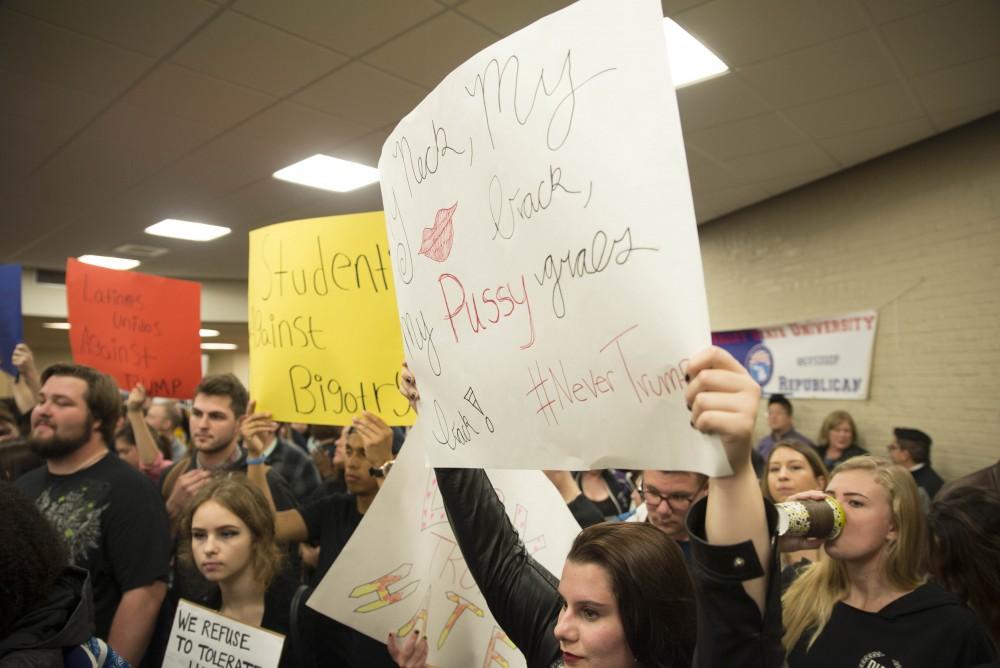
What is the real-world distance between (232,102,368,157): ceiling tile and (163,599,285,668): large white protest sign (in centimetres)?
317

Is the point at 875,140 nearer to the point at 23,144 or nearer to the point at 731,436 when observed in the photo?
the point at 731,436

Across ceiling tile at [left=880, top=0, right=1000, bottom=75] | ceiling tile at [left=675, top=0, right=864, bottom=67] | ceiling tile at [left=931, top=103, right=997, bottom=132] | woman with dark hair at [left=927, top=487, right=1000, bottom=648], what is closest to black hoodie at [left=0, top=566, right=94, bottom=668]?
woman with dark hair at [left=927, top=487, right=1000, bottom=648]

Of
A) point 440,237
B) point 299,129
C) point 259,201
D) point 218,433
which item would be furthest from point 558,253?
point 259,201

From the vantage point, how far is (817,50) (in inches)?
134

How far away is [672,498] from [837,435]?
4.23 meters

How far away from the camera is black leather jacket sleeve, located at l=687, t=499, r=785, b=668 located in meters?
0.62

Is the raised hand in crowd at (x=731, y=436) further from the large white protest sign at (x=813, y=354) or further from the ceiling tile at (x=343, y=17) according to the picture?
the large white protest sign at (x=813, y=354)

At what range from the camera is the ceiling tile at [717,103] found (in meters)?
3.80

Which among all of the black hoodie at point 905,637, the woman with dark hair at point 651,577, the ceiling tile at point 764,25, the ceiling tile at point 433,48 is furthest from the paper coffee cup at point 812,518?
the ceiling tile at point 433,48

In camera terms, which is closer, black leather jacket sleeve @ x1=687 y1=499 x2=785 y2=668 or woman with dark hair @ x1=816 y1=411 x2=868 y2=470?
black leather jacket sleeve @ x1=687 y1=499 x2=785 y2=668

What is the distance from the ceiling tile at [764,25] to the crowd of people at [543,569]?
200cm

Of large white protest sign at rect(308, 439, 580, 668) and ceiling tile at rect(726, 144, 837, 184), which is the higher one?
ceiling tile at rect(726, 144, 837, 184)

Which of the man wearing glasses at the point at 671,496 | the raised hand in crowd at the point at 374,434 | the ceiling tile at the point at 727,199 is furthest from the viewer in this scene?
the ceiling tile at the point at 727,199

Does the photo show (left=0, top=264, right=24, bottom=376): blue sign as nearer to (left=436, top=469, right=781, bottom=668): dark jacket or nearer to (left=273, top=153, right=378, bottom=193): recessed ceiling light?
(left=273, top=153, right=378, bottom=193): recessed ceiling light
